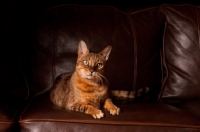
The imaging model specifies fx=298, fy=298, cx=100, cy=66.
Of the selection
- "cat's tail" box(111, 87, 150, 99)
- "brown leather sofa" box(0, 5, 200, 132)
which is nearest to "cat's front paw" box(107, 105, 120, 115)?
"brown leather sofa" box(0, 5, 200, 132)

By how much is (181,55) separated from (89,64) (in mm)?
635

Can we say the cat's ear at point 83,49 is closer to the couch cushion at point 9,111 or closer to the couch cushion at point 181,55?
the couch cushion at point 9,111

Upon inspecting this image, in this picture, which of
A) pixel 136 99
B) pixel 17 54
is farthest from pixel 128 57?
pixel 17 54

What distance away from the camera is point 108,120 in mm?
1290

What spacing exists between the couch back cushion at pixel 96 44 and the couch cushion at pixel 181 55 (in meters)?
0.07

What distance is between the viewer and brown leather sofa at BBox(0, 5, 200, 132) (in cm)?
174

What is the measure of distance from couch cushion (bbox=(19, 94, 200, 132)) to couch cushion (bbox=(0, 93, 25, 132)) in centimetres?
4

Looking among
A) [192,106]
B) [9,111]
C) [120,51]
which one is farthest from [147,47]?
[9,111]

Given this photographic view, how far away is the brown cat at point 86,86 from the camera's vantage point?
1.51m

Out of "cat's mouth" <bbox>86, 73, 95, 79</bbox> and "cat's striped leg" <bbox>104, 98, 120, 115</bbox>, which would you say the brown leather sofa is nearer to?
"cat's striped leg" <bbox>104, 98, 120, 115</bbox>

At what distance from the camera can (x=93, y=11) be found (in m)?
1.85

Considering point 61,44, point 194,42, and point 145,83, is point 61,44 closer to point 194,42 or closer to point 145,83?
point 145,83

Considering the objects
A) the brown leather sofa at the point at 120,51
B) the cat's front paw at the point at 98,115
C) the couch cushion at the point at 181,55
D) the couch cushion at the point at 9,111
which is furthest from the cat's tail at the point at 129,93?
the couch cushion at the point at 9,111

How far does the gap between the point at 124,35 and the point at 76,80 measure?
45 centimetres
